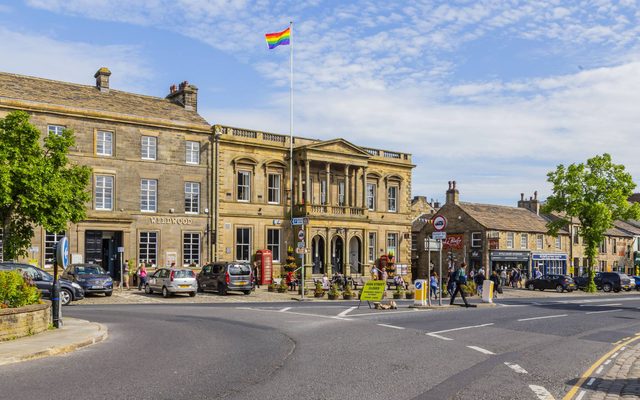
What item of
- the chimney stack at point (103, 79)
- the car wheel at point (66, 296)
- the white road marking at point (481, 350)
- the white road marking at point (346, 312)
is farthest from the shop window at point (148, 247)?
the white road marking at point (481, 350)

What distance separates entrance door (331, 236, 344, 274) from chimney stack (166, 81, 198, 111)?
14.4 meters

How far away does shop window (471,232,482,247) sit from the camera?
61000 mm

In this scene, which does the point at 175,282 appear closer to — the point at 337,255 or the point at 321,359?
the point at 337,255

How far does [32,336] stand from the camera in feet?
49.9

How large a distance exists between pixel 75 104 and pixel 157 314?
840 inches

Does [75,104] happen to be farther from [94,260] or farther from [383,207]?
[383,207]

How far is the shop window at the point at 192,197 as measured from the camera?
43.6 metres

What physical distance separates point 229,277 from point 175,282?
11.2 ft

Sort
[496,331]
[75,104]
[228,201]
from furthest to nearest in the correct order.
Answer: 1. [228,201]
2. [75,104]
3. [496,331]

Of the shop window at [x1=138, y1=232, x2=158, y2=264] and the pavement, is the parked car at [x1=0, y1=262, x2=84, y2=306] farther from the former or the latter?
the shop window at [x1=138, y1=232, x2=158, y2=264]

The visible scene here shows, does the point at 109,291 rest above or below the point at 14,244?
below

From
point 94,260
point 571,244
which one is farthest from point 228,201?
point 571,244

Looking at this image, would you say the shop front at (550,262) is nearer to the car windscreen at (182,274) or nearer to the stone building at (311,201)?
the stone building at (311,201)

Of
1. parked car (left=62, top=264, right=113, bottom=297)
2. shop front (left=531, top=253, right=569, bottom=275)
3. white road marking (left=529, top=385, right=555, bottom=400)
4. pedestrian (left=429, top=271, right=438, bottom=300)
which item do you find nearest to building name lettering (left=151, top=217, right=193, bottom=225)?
parked car (left=62, top=264, right=113, bottom=297)
